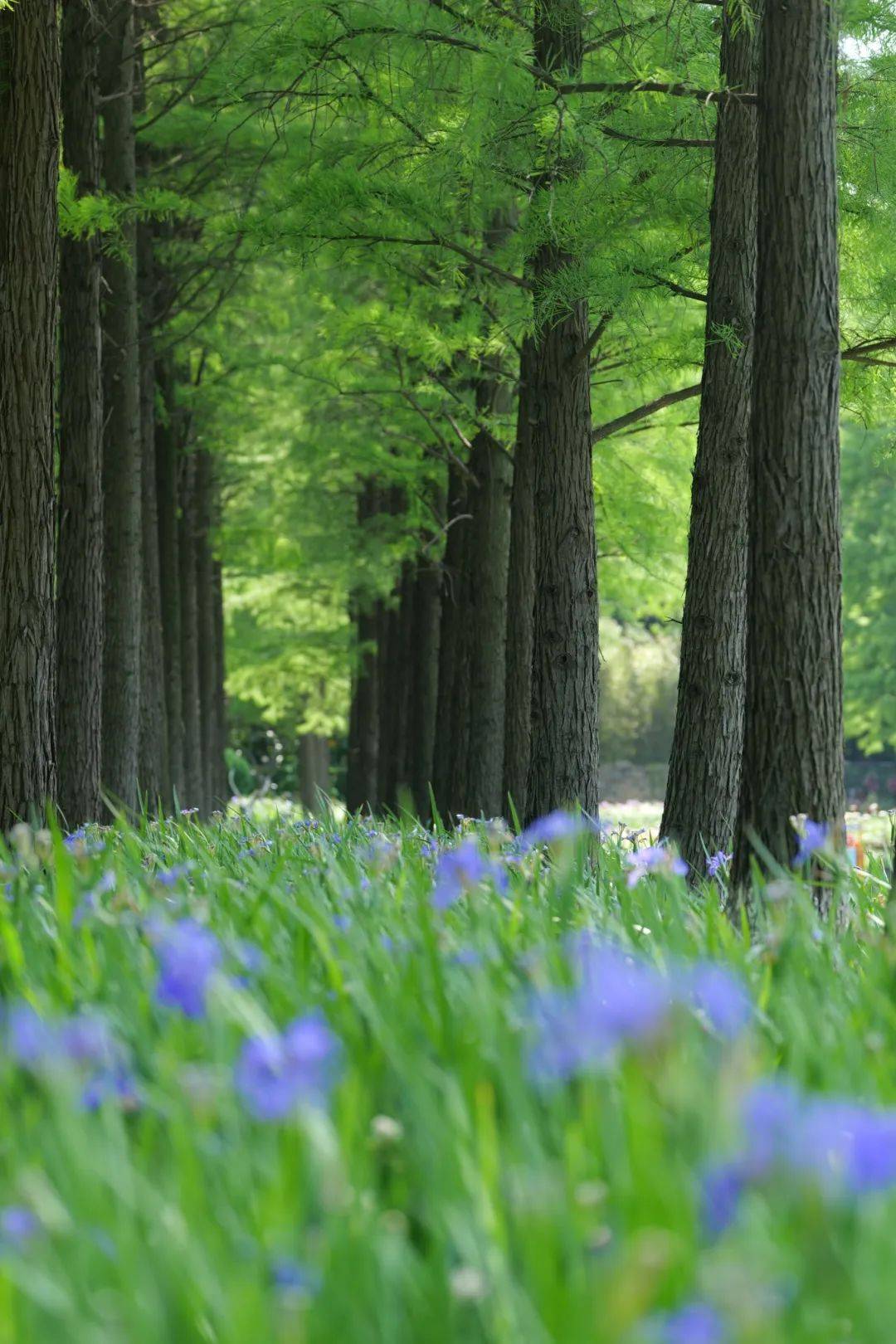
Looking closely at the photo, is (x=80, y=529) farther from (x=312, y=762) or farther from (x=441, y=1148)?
(x=312, y=762)

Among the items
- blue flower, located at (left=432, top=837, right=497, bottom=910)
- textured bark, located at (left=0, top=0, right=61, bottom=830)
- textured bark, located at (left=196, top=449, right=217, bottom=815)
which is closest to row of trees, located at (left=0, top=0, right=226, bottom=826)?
textured bark, located at (left=0, top=0, right=61, bottom=830)

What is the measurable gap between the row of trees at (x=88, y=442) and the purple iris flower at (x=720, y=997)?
8.71 feet

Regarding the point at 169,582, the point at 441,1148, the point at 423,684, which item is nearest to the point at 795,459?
the point at 441,1148

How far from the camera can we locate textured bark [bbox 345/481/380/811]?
63.3ft

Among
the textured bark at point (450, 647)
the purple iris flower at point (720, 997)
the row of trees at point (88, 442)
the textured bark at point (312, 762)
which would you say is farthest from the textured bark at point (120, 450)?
the textured bark at point (312, 762)

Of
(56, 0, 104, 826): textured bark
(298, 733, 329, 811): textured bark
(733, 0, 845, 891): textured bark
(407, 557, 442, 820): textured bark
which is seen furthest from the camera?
(298, 733, 329, 811): textured bark

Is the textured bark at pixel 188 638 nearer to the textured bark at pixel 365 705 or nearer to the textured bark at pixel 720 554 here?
the textured bark at pixel 365 705

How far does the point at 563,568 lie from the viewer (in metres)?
7.90

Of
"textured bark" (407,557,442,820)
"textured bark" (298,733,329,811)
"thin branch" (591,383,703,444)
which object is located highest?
"thin branch" (591,383,703,444)

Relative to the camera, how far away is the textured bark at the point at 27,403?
7.27 metres

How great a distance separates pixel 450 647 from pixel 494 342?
219 inches

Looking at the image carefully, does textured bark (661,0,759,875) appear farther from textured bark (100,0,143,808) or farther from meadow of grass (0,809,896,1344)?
textured bark (100,0,143,808)

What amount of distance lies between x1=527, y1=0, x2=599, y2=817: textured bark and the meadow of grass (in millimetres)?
5169

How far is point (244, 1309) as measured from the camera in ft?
4.08
